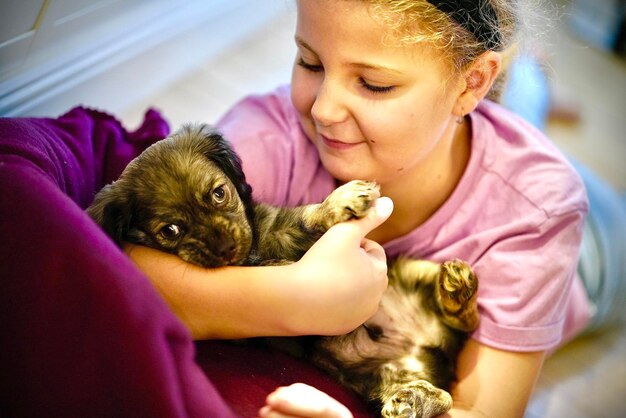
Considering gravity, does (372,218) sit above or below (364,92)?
below

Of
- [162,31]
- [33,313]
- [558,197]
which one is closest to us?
[33,313]

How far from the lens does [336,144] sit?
143 cm

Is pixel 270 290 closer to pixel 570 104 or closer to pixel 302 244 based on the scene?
pixel 302 244

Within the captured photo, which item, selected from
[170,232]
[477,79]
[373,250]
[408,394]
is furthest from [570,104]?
[170,232]

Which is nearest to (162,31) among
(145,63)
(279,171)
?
(145,63)

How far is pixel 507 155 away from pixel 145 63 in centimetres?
148

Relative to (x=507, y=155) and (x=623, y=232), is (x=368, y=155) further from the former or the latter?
(x=623, y=232)

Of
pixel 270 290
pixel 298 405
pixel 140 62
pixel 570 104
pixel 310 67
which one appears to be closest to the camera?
pixel 298 405

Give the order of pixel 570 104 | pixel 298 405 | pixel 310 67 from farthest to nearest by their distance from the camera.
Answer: pixel 570 104, pixel 310 67, pixel 298 405

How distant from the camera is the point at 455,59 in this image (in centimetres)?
134

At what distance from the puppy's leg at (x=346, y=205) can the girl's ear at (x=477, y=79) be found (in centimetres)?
34

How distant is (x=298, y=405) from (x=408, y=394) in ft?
1.08

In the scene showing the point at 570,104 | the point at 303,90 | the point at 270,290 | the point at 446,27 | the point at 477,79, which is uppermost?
the point at 446,27

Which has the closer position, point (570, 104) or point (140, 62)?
point (140, 62)
